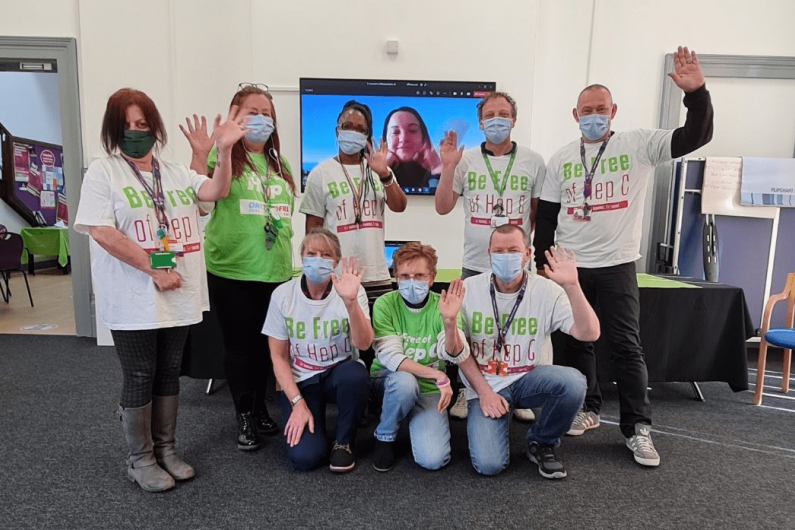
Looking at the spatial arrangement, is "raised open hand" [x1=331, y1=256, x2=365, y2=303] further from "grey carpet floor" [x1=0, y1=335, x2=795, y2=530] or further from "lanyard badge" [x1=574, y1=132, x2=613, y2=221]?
"lanyard badge" [x1=574, y1=132, x2=613, y2=221]

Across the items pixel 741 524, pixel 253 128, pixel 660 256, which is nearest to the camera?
pixel 741 524

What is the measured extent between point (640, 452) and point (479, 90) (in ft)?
9.56

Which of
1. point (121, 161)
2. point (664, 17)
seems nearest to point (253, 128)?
point (121, 161)

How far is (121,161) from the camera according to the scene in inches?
66.8

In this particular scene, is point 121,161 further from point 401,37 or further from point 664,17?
point 664,17

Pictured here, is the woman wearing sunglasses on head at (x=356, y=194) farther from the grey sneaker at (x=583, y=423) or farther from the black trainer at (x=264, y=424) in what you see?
the grey sneaker at (x=583, y=423)

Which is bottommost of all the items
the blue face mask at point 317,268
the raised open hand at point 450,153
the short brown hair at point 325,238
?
the blue face mask at point 317,268

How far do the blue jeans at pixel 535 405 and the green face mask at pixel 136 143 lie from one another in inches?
62.4

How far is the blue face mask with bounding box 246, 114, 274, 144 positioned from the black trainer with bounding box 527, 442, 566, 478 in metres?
1.74

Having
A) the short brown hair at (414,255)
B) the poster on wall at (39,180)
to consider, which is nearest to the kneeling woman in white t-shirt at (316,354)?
the short brown hair at (414,255)

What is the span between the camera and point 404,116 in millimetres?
3938

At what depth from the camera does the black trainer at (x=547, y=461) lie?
6.28 feet

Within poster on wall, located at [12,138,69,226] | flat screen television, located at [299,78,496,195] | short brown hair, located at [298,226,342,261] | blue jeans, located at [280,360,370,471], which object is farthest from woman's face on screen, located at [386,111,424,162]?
poster on wall, located at [12,138,69,226]

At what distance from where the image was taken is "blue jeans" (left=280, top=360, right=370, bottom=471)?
1937 millimetres
